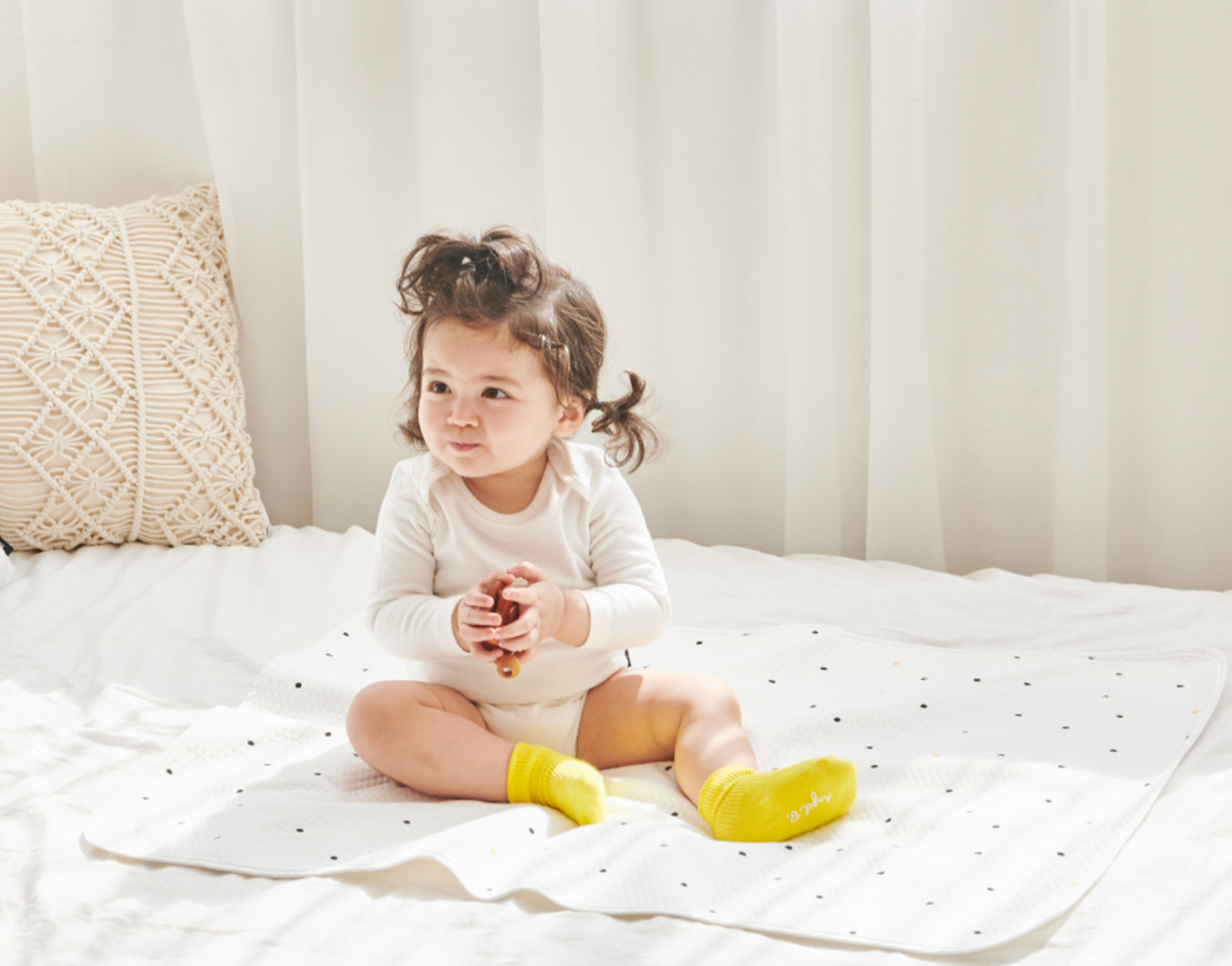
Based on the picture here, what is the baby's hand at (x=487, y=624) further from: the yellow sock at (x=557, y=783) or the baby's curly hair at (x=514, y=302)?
the baby's curly hair at (x=514, y=302)

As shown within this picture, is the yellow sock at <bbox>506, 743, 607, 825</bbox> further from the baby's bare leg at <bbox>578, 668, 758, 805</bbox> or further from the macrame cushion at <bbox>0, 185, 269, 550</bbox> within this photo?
the macrame cushion at <bbox>0, 185, 269, 550</bbox>

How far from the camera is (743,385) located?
72.8 inches

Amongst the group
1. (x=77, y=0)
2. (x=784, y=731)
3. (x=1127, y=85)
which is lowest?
(x=784, y=731)

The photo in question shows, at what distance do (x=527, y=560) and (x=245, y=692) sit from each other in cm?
36

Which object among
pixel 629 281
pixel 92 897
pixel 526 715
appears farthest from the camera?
pixel 629 281

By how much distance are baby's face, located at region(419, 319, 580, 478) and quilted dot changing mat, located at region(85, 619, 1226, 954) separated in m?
0.30

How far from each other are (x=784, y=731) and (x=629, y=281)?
986 mm

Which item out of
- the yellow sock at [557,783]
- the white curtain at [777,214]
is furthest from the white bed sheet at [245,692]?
the white curtain at [777,214]

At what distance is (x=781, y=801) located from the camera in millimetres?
834

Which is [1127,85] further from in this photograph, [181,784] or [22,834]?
[22,834]

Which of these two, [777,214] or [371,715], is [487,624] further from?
[777,214]

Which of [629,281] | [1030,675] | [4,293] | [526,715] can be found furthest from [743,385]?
[4,293]

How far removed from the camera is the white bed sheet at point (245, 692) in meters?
0.67

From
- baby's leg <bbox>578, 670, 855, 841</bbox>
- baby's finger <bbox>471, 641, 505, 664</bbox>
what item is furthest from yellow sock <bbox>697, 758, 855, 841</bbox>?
baby's finger <bbox>471, 641, 505, 664</bbox>
